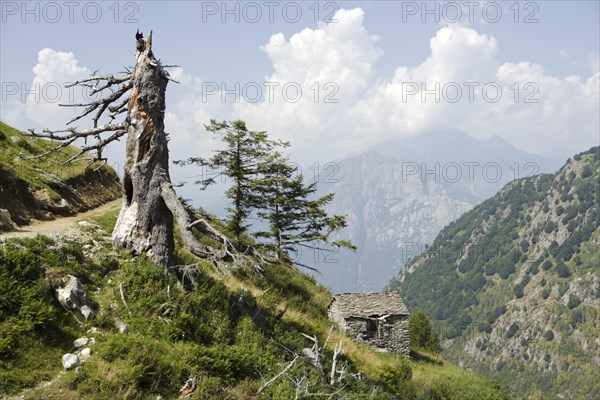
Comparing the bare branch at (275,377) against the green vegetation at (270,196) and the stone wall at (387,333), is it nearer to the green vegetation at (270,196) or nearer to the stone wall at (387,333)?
the green vegetation at (270,196)

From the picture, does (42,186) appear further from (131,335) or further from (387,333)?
(387,333)

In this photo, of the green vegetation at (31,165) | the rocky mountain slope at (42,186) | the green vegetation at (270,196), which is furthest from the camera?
the green vegetation at (270,196)

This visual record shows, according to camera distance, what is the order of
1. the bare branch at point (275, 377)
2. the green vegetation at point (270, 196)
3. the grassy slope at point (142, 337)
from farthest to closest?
the green vegetation at point (270, 196)
the bare branch at point (275, 377)
the grassy slope at point (142, 337)

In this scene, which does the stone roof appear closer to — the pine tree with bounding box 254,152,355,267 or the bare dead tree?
the pine tree with bounding box 254,152,355,267

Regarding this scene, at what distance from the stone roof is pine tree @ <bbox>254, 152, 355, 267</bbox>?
4043 mm

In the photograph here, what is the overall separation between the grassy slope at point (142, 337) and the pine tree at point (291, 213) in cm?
1327

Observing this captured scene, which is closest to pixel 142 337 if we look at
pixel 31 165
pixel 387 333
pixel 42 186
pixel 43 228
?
pixel 43 228

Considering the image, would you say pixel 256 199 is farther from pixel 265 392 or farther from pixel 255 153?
pixel 265 392

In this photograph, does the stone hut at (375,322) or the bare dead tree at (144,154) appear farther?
the stone hut at (375,322)

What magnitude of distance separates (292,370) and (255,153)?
54.6ft

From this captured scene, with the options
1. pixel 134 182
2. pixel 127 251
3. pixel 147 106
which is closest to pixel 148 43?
pixel 147 106

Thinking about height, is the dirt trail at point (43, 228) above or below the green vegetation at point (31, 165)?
below

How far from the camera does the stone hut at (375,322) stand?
27891mm

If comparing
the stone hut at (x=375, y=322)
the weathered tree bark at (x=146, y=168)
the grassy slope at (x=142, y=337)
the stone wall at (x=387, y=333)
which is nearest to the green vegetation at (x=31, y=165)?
the weathered tree bark at (x=146, y=168)
